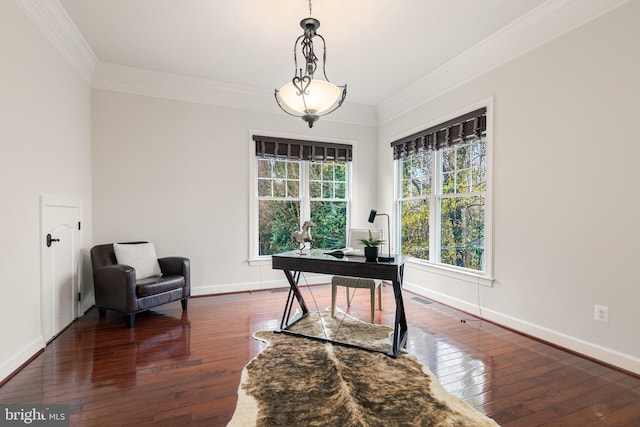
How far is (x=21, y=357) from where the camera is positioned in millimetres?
2453

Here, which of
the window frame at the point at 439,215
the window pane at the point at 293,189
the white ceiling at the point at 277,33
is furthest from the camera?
the window pane at the point at 293,189

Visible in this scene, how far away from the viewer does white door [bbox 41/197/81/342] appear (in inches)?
113

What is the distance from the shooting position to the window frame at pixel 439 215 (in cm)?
355

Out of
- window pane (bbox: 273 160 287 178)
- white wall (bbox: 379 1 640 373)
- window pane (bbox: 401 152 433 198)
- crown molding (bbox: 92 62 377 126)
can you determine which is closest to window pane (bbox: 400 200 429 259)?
window pane (bbox: 401 152 433 198)

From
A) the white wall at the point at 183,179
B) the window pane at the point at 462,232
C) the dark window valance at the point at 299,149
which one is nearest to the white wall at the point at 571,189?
the window pane at the point at 462,232

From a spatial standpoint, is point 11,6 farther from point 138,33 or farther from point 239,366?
point 239,366

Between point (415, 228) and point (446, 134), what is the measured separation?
1.43 meters

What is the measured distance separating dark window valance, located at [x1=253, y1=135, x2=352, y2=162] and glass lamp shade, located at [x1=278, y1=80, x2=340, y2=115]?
2.29 metres

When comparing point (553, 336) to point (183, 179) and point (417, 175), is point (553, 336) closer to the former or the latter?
point (417, 175)

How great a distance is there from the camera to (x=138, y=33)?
3293 millimetres

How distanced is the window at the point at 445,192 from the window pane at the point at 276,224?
5.52ft

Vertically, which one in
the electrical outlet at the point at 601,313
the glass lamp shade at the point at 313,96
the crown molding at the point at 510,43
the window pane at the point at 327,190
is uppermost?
the crown molding at the point at 510,43

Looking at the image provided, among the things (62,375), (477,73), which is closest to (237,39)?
(477,73)

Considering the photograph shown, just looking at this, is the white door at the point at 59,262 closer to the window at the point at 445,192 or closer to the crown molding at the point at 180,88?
the crown molding at the point at 180,88
